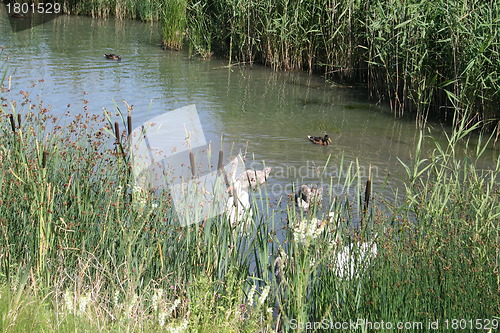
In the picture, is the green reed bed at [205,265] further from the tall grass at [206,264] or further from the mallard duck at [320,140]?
the mallard duck at [320,140]

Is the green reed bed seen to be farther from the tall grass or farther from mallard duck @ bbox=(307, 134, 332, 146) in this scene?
mallard duck @ bbox=(307, 134, 332, 146)

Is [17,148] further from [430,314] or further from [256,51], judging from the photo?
[256,51]

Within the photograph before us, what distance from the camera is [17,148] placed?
14.9 ft

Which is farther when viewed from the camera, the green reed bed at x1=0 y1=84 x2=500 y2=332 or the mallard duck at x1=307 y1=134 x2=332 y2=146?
the mallard duck at x1=307 y1=134 x2=332 y2=146

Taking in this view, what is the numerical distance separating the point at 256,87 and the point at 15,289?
9331 millimetres

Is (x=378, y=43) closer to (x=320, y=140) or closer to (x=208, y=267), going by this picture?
(x=320, y=140)

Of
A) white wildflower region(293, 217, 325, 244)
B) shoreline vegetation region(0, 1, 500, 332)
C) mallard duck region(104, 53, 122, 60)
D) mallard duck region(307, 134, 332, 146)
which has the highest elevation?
white wildflower region(293, 217, 325, 244)

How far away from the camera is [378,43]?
1096cm

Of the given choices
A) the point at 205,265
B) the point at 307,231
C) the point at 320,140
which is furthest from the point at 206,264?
the point at 320,140

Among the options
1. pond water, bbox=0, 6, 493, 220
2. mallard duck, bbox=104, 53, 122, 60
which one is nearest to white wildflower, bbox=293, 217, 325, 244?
A: pond water, bbox=0, 6, 493, 220

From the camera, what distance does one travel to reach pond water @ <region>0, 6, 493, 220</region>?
8823 millimetres

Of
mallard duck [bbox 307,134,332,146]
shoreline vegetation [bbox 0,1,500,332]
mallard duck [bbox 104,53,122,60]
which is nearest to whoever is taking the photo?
shoreline vegetation [bbox 0,1,500,332]

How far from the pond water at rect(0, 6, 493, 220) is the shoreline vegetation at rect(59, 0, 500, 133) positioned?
1.18 feet

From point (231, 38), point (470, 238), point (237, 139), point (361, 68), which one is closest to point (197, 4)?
point (231, 38)
